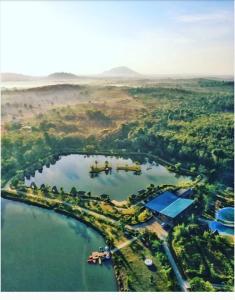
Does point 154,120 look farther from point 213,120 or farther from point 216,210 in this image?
point 216,210

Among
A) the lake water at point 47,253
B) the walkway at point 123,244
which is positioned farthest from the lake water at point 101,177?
the walkway at point 123,244

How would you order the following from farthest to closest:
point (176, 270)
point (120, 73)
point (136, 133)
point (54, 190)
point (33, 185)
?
1. point (120, 73)
2. point (136, 133)
3. point (33, 185)
4. point (54, 190)
5. point (176, 270)

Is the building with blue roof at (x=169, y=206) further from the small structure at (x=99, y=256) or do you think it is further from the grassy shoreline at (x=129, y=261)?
the small structure at (x=99, y=256)

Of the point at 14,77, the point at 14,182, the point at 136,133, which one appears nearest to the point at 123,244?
the point at 14,182

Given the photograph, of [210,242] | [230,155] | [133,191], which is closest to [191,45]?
[230,155]

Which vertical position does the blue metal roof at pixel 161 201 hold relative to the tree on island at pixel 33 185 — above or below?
below

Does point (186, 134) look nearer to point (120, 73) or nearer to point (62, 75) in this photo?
point (120, 73)
